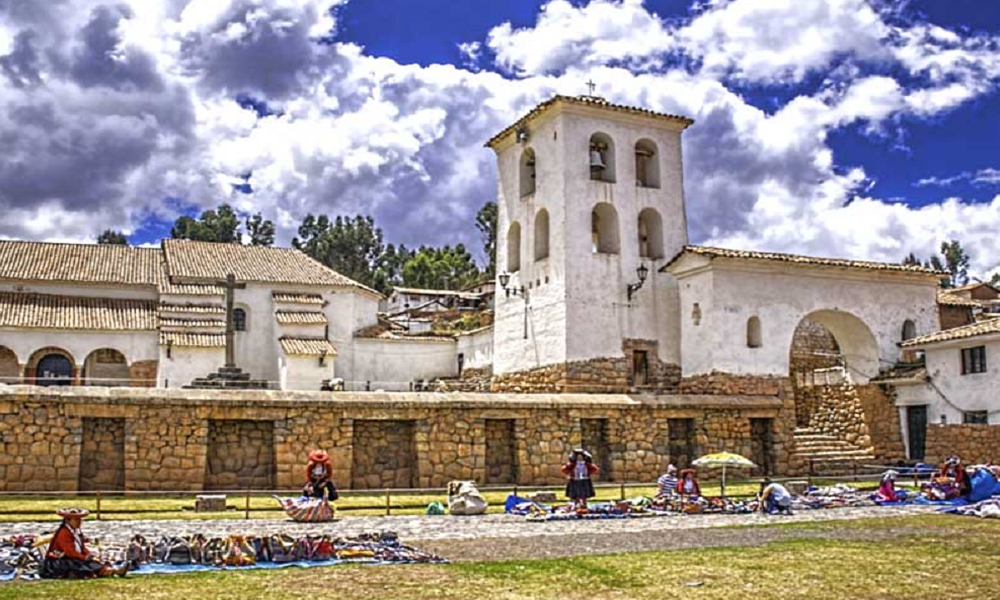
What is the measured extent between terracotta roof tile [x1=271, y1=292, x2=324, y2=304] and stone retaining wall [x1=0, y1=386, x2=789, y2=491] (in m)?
17.2

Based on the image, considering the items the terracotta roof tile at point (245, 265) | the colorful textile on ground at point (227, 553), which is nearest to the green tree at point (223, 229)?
the terracotta roof tile at point (245, 265)

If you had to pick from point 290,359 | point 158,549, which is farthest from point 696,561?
point 290,359

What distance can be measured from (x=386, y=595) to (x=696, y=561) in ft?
14.2

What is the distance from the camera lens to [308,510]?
16.9m

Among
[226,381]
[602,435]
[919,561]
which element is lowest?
[919,561]

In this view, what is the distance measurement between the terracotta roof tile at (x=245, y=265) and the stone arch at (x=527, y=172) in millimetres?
11040

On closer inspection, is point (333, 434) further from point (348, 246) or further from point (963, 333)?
point (348, 246)

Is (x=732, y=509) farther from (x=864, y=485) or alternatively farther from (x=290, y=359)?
(x=290, y=359)

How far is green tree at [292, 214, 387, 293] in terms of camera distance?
8406 centimetres

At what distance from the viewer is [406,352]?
39.8m

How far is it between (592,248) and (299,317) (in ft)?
Answer: 45.8

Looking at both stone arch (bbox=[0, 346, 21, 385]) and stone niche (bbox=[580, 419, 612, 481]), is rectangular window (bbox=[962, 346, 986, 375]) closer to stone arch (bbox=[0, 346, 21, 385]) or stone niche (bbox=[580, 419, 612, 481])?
stone niche (bbox=[580, 419, 612, 481])

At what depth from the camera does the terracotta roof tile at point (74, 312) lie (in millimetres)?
35562

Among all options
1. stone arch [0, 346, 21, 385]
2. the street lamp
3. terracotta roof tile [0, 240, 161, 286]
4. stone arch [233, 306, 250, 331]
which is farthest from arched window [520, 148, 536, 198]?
stone arch [0, 346, 21, 385]
